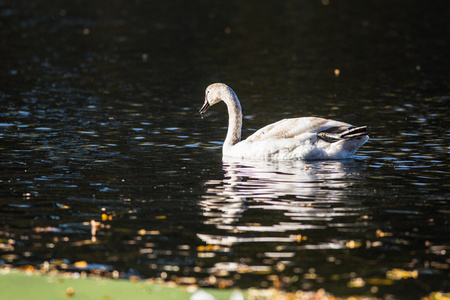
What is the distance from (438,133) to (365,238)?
8.07 metres

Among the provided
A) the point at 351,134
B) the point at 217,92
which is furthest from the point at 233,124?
the point at 351,134

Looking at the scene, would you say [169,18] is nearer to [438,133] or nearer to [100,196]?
[438,133]

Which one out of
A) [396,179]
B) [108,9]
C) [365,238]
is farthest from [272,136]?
[108,9]

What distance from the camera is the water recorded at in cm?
949

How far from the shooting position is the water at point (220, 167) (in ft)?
31.1

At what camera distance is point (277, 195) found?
1280 centimetres

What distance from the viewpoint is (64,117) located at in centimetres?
1995

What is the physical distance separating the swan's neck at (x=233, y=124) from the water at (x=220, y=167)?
0.32 meters

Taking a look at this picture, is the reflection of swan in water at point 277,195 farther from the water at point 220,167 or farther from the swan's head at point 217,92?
the swan's head at point 217,92

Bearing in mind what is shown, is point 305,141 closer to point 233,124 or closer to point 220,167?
point 220,167

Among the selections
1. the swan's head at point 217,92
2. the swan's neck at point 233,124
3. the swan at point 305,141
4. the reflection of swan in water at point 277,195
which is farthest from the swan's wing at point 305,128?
the swan's head at point 217,92

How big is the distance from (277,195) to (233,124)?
4.37 metres

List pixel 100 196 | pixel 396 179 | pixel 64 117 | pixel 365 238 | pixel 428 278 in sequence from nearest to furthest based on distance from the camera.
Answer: pixel 428 278, pixel 365 238, pixel 100 196, pixel 396 179, pixel 64 117

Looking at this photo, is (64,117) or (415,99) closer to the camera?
(64,117)
